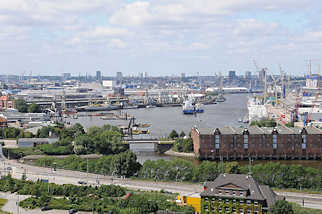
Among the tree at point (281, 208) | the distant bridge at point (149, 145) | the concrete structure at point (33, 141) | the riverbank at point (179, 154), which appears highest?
the tree at point (281, 208)

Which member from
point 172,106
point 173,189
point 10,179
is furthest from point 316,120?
point 172,106

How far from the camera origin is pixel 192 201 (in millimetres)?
11984

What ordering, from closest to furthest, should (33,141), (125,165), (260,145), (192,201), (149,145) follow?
(192,201) → (125,165) → (260,145) → (33,141) → (149,145)

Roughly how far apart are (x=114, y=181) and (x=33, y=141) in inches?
380

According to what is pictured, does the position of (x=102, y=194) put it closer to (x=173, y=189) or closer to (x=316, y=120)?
(x=173, y=189)

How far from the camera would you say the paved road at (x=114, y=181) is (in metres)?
12.9

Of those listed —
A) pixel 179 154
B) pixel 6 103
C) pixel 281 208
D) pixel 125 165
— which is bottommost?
pixel 179 154

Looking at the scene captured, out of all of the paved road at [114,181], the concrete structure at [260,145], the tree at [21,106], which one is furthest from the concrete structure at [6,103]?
the paved road at [114,181]

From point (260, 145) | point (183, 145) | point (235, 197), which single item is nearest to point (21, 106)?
point (183, 145)

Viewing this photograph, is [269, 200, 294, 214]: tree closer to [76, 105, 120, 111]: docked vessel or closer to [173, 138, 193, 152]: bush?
[173, 138, 193, 152]: bush

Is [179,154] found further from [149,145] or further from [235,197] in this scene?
[235,197]

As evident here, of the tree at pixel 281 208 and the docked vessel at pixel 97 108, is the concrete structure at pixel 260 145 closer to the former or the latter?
the tree at pixel 281 208

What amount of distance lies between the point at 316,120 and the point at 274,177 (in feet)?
61.9

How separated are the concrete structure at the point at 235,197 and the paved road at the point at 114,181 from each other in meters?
2.03
